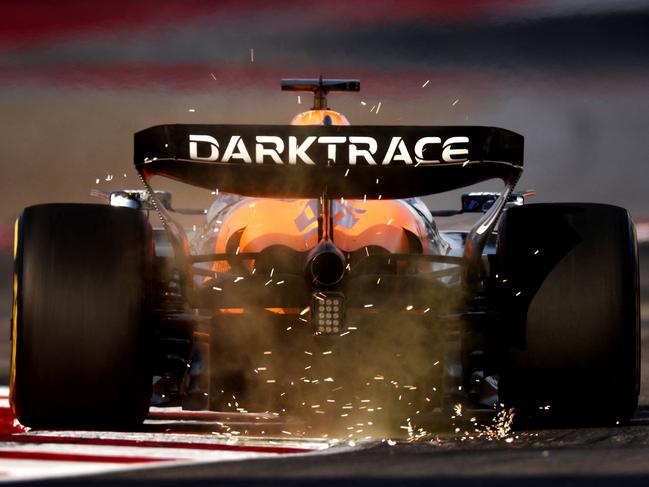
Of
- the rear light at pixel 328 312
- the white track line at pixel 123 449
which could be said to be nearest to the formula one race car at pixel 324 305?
the rear light at pixel 328 312

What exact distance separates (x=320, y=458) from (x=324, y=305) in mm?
929

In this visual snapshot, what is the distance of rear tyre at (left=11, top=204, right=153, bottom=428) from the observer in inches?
213

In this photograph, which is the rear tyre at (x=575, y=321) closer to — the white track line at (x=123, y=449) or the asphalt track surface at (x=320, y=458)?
the asphalt track surface at (x=320, y=458)

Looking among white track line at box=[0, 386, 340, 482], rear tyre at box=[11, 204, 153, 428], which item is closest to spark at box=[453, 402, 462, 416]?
white track line at box=[0, 386, 340, 482]

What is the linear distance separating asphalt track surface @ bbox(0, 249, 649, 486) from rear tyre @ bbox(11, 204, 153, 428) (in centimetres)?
16

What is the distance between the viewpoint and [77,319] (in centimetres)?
541

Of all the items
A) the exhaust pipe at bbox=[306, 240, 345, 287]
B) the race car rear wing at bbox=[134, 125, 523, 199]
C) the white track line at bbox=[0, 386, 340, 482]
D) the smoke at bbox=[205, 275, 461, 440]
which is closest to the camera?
the white track line at bbox=[0, 386, 340, 482]

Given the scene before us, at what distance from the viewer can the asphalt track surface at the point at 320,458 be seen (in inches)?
162

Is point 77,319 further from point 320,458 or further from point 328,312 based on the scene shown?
point 320,458

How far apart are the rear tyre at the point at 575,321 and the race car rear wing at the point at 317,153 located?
0.40 metres

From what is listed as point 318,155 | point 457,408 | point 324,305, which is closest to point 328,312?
point 324,305

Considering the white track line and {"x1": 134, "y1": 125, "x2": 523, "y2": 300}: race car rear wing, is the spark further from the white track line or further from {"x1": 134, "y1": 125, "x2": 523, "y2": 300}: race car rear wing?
{"x1": 134, "y1": 125, "x2": 523, "y2": 300}: race car rear wing

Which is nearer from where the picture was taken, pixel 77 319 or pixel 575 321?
pixel 77 319

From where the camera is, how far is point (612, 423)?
5707 millimetres
